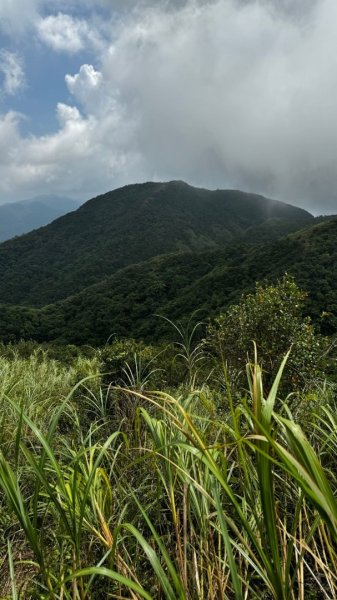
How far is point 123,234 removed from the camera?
127 meters

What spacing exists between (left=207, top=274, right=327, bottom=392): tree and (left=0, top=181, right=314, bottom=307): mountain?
7243 centimetres

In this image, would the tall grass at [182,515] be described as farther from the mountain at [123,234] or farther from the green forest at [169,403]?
the mountain at [123,234]

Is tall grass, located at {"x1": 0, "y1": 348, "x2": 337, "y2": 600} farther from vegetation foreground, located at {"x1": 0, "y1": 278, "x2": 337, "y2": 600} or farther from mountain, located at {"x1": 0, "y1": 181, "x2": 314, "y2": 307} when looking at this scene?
mountain, located at {"x1": 0, "y1": 181, "x2": 314, "y2": 307}

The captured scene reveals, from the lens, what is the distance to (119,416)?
3729 mm

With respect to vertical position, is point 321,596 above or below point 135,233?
below

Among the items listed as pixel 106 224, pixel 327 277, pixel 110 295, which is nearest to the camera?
pixel 327 277

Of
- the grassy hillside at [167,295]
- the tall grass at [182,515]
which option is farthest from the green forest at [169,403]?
the grassy hillside at [167,295]

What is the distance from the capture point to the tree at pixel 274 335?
5191 millimetres

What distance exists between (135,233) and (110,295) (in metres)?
69.6

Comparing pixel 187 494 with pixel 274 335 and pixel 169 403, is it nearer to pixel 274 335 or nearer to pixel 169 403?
pixel 169 403

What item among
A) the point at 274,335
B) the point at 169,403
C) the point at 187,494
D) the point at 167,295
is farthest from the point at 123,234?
the point at 169,403

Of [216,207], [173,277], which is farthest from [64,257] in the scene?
[216,207]

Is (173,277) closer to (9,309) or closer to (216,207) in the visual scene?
(9,309)

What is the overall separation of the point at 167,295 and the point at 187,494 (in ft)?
196
